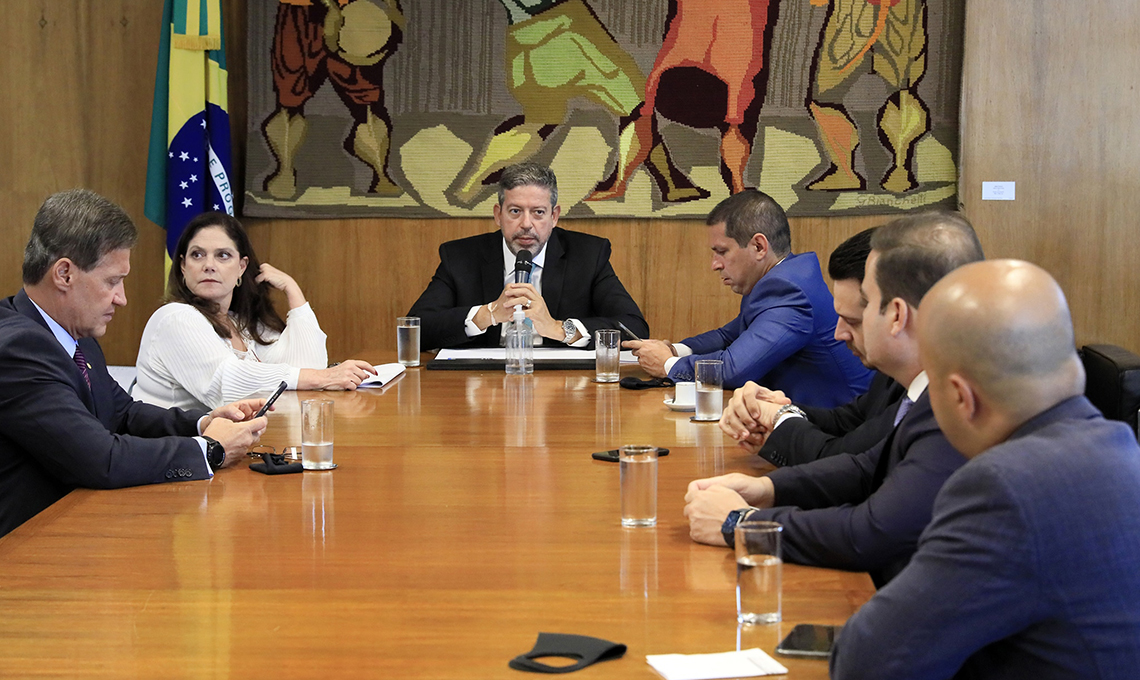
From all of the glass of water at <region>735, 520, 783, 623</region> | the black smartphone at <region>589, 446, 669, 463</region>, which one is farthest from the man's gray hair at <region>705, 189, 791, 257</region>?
the glass of water at <region>735, 520, 783, 623</region>

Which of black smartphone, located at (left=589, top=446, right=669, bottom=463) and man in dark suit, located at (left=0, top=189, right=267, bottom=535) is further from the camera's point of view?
black smartphone, located at (left=589, top=446, right=669, bottom=463)

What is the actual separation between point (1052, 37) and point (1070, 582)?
193 inches

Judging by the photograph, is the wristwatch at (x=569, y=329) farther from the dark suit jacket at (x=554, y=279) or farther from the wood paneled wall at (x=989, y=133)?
the wood paneled wall at (x=989, y=133)

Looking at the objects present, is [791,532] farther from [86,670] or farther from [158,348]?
[158,348]

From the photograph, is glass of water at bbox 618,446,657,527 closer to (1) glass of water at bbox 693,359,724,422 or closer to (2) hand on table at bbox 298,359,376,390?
(1) glass of water at bbox 693,359,724,422

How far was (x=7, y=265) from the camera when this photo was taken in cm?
533

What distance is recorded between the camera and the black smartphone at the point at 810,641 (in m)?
1.28

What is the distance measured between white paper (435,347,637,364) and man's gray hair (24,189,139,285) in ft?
5.23

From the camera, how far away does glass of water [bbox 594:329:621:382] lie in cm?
340

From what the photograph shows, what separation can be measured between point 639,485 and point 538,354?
2.25 metres

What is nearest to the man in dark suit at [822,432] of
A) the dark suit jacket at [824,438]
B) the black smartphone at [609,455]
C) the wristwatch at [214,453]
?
the dark suit jacket at [824,438]

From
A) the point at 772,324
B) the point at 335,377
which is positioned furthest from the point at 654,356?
the point at 335,377

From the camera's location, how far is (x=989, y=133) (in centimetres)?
537

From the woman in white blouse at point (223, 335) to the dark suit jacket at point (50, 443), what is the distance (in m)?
0.84
